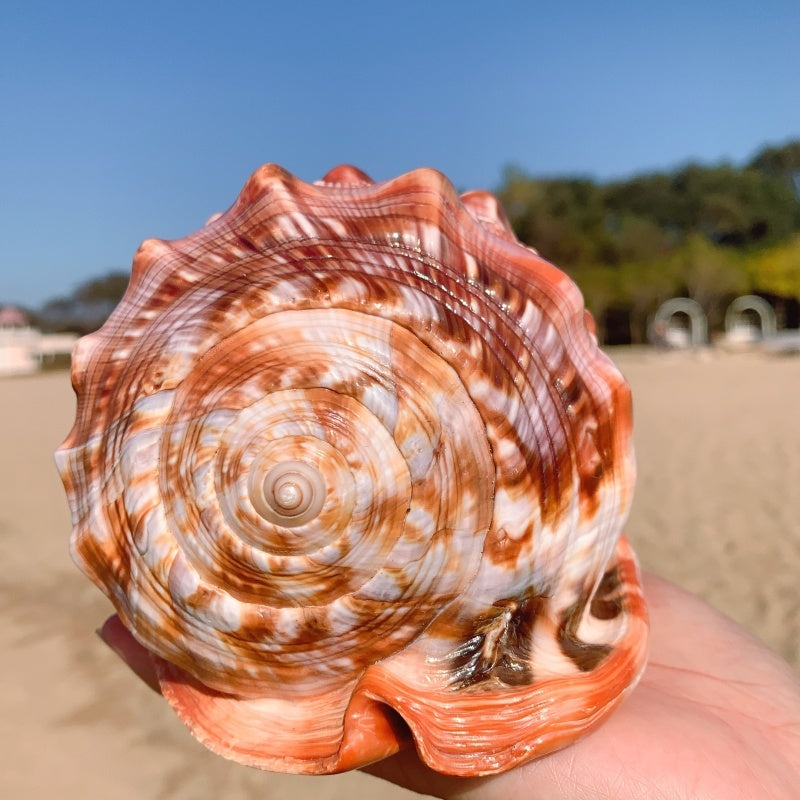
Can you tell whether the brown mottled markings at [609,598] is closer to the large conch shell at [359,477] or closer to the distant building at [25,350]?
the large conch shell at [359,477]

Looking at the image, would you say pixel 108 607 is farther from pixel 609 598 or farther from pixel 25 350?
pixel 25 350

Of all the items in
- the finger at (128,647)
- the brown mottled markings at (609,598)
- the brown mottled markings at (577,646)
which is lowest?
the finger at (128,647)

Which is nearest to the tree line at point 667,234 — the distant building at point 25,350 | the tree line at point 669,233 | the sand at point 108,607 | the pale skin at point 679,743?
the tree line at point 669,233

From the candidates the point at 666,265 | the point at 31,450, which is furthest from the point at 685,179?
the point at 31,450

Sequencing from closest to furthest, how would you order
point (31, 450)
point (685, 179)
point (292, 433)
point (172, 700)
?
point (292, 433), point (172, 700), point (31, 450), point (685, 179)

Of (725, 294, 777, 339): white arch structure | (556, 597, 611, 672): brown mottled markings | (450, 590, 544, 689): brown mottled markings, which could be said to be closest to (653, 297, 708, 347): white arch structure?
(725, 294, 777, 339): white arch structure

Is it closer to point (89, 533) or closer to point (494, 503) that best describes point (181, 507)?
point (89, 533)

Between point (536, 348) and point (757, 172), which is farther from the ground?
point (536, 348)

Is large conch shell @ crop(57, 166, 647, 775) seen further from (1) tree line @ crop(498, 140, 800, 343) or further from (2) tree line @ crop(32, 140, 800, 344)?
(2) tree line @ crop(32, 140, 800, 344)

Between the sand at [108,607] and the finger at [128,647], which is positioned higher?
the finger at [128,647]
